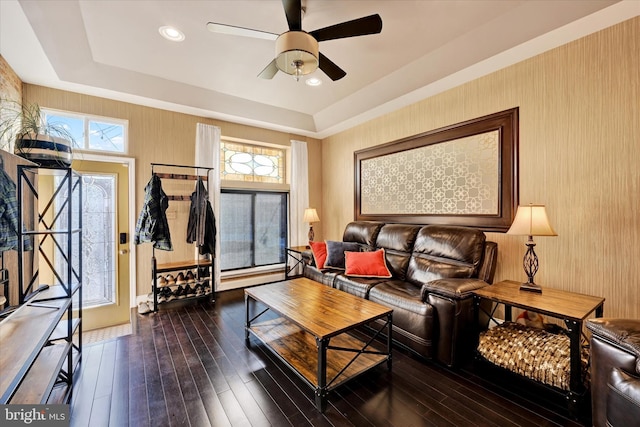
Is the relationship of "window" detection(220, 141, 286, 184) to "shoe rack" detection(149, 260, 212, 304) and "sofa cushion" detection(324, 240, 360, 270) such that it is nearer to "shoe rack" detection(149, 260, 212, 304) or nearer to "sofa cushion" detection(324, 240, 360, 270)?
"shoe rack" detection(149, 260, 212, 304)

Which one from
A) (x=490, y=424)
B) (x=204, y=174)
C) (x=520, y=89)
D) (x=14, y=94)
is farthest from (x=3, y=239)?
(x=520, y=89)

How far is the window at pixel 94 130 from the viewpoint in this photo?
133 inches

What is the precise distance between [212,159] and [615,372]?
476 cm

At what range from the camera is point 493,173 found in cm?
305

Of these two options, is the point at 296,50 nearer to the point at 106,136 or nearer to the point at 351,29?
the point at 351,29

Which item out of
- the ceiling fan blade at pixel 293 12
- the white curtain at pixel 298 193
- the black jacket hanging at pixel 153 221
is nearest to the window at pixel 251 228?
the white curtain at pixel 298 193

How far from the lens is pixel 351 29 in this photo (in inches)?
84.7

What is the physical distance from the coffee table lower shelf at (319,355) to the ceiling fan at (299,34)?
2.17m

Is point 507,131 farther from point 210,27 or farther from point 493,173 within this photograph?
point 210,27

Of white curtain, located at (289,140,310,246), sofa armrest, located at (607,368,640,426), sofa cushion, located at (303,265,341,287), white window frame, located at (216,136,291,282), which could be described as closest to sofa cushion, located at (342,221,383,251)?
sofa cushion, located at (303,265,341,287)

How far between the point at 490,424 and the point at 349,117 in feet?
13.7

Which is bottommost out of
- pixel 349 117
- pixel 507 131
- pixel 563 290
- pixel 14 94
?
pixel 563 290

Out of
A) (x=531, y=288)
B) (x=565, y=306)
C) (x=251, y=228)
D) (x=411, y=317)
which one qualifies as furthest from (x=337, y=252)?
(x=565, y=306)

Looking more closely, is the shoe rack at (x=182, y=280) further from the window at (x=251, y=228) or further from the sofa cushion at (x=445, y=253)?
the sofa cushion at (x=445, y=253)
